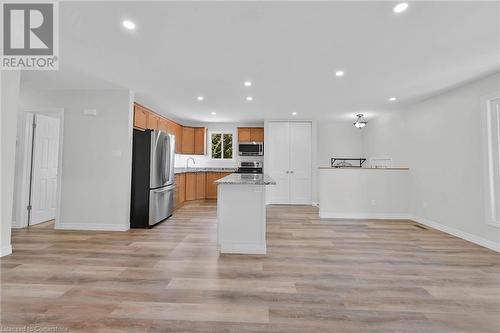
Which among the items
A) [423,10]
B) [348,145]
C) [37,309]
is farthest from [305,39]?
[348,145]

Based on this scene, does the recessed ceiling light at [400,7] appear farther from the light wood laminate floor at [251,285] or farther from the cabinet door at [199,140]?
the cabinet door at [199,140]

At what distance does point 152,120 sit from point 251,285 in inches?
174

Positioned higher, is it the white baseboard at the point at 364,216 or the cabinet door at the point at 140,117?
the cabinet door at the point at 140,117

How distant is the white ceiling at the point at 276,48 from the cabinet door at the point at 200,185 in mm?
3202

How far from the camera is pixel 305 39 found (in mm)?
2393

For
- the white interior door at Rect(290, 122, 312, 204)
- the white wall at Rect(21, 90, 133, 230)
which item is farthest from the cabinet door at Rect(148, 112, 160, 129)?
the white interior door at Rect(290, 122, 312, 204)

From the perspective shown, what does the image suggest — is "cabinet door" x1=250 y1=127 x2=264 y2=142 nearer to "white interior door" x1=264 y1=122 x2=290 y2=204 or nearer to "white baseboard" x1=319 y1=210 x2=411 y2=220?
"white interior door" x1=264 y1=122 x2=290 y2=204

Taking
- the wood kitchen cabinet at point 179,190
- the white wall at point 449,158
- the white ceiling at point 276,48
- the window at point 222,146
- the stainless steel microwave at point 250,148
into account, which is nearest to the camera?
the white ceiling at point 276,48

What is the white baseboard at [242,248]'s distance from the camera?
9.81 ft

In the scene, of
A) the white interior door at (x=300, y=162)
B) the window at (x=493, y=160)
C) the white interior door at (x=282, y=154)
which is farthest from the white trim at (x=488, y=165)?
the white interior door at (x=282, y=154)

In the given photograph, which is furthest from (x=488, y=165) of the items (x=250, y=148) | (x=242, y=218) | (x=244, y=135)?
(x=244, y=135)

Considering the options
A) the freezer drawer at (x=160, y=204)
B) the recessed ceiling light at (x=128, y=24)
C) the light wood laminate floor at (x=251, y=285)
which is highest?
the recessed ceiling light at (x=128, y=24)

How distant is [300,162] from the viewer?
6.72 m

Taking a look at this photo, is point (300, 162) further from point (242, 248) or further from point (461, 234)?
point (242, 248)
